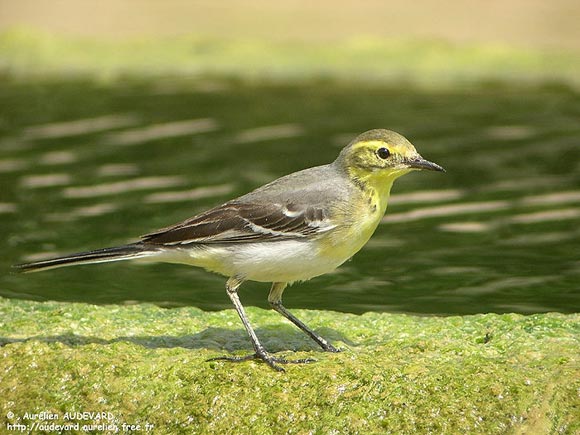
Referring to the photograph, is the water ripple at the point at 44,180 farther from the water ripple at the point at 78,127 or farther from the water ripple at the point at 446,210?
the water ripple at the point at 446,210

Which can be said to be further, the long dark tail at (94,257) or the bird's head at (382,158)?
the bird's head at (382,158)

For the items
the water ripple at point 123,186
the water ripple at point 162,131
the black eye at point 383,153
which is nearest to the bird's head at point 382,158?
the black eye at point 383,153

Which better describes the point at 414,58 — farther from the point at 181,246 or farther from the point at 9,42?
the point at 181,246

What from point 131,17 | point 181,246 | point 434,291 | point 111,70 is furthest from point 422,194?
point 131,17

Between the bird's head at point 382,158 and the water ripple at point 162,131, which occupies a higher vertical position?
A: the bird's head at point 382,158

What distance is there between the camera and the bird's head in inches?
257

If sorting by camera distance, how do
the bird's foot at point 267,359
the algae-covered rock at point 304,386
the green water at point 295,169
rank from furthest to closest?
the green water at point 295,169 < the bird's foot at point 267,359 < the algae-covered rock at point 304,386

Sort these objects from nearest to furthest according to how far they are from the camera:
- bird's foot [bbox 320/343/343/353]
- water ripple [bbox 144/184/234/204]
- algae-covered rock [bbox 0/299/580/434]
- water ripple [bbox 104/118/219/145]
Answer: algae-covered rock [bbox 0/299/580/434], bird's foot [bbox 320/343/343/353], water ripple [bbox 144/184/234/204], water ripple [bbox 104/118/219/145]

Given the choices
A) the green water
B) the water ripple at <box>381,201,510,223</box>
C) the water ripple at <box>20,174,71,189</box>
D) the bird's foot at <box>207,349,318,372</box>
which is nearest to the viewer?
the bird's foot at <box>207,349,318,372</box>

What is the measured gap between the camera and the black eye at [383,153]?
654cm

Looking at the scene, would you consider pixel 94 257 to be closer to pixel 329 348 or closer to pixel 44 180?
pixel 329 348

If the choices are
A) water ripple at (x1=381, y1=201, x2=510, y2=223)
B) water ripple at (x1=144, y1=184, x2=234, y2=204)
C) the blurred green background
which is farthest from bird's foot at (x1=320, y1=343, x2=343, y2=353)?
water ripple at (x1=144, y1=184, x2=234, y2=204)

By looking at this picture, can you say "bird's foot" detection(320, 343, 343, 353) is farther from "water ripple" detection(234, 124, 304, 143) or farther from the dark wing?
"water ripple" detection(234, 124, 304, 143)

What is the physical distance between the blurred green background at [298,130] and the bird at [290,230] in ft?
4.13
